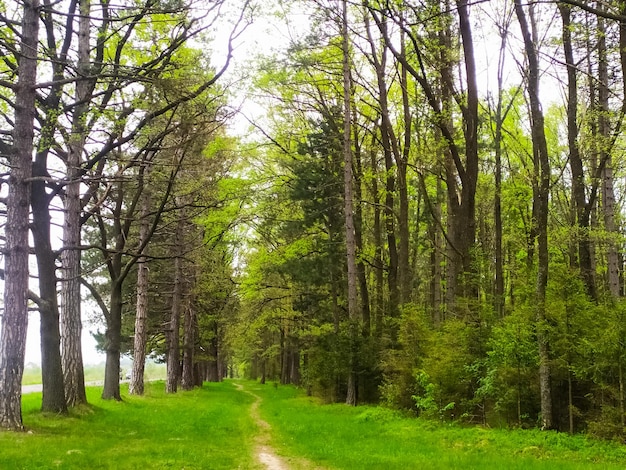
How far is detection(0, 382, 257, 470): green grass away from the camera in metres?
7.13

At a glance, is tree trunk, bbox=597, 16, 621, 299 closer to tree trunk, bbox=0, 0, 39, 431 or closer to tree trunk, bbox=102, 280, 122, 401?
tree trunk, bbox=0, 0, 39, 431

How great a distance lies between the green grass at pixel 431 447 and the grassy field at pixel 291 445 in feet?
0.05

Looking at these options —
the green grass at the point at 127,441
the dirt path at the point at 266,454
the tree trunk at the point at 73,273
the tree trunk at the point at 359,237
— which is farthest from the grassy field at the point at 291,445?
the tree trunk at the point at 359,237

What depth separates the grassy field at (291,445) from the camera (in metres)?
7.34

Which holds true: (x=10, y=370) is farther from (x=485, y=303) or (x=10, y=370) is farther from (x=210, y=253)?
(x=210, y=253)

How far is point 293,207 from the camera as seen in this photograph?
2317 centimetres

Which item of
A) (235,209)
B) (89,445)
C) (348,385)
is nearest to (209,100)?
(89,445)

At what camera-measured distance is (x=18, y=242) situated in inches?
368

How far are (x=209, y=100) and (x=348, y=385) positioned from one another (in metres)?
10.3

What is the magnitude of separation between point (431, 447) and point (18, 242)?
787 cm

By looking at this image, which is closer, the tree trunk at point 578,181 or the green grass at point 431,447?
the green grass at point 431,447

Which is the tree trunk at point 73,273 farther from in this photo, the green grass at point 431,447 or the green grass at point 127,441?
the green grass at point 431,447

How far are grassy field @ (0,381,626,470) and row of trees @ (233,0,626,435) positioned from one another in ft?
3.31

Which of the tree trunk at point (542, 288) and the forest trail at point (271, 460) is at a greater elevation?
the tree trunk at point (542, 288)
